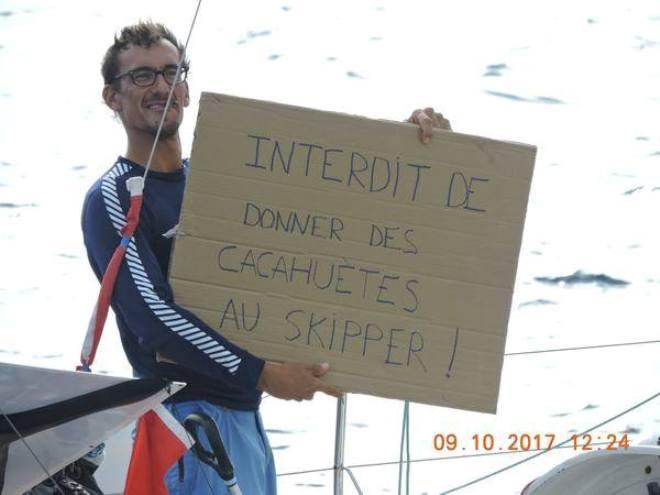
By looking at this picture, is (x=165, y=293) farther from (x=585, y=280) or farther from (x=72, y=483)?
(x=585, y=280)

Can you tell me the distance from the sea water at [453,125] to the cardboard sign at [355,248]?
2347mm

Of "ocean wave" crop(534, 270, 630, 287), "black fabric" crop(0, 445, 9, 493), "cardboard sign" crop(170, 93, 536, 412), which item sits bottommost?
"black fabric" crop(0, 445, 9, 493)

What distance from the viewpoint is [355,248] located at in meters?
2.38

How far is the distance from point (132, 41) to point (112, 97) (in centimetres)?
11

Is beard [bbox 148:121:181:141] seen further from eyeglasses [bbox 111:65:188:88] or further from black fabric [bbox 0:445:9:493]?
black fabric [bbox 0:445:9:493]

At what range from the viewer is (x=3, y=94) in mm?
5539

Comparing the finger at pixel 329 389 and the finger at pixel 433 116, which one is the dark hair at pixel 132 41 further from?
the finger at pixel 329 389

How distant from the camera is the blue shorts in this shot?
95.0 inches

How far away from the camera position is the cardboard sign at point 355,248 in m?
2.37

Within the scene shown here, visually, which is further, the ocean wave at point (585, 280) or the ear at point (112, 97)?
the ocean wave at point (585, 280)

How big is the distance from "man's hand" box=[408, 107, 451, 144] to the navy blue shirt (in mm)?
435

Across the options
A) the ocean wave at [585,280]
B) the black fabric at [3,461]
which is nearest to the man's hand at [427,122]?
the black fabric at [3,461]

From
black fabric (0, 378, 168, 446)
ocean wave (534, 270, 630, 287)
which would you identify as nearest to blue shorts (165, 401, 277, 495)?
black fabric (0, 378, 168, 446)
